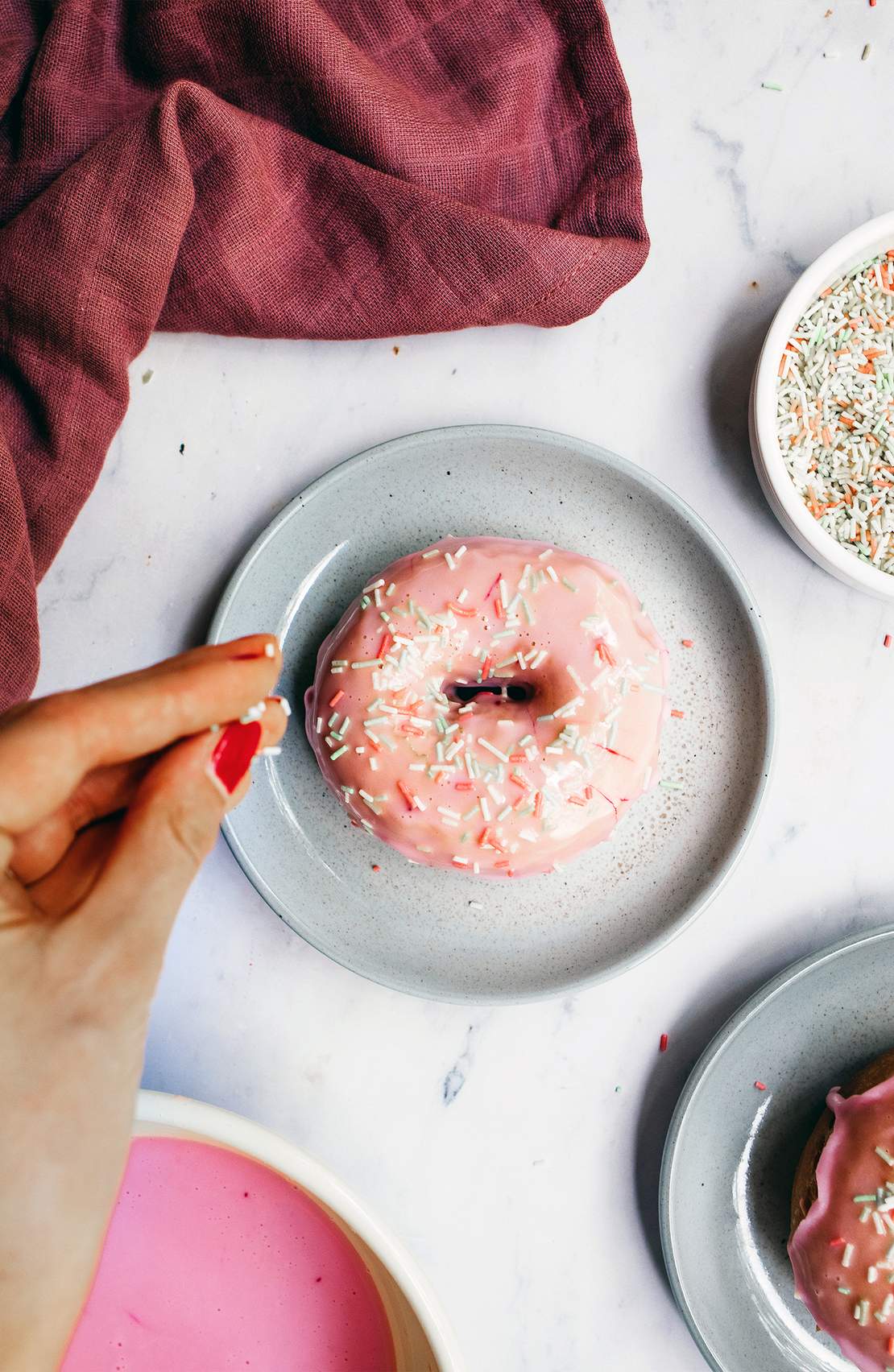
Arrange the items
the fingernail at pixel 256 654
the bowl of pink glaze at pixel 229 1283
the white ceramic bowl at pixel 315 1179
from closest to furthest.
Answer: the fingernail at pixel 256 654 → the white ceramic bowl at pixel 315 1179 → the bowl of pink glaze at pixel 229 1283

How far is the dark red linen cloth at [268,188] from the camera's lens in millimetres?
1042

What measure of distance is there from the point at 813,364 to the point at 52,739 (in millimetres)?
915

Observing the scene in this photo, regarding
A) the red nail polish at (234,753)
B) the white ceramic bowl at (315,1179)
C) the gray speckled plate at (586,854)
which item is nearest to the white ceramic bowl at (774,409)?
the gray speckled plate at (586,854)

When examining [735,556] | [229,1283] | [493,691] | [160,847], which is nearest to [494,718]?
[493,691]

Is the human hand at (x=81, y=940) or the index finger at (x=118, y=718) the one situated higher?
the index finger at (x=118, y=718)

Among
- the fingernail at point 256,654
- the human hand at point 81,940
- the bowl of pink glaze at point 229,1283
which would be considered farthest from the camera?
the bowl of pink glaze at point 229,1283

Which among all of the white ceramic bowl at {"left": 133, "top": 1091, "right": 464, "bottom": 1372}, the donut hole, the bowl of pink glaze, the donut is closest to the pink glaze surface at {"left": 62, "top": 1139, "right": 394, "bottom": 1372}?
the bowl of pink glaze

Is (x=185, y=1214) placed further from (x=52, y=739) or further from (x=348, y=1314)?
(x=52, y=739)

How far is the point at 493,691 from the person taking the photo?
122 centimetres

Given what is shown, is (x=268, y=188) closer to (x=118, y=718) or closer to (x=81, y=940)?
(x=118, y=718)

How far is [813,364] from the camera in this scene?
1.16 meters

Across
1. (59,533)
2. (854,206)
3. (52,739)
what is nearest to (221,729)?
(52,739)

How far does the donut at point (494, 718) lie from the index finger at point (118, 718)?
336 millimetres

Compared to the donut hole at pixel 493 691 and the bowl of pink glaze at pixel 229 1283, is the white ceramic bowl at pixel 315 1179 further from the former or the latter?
the donut hole at pixel 493 691
